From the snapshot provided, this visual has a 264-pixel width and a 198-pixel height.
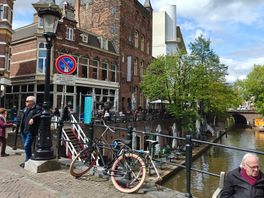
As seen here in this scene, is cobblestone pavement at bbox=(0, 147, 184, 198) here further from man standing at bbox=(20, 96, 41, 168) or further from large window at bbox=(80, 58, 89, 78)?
large window at bbox=(80, 58, 89, 78)

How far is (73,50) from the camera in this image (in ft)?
82.6

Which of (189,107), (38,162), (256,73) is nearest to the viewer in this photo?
(38,162)

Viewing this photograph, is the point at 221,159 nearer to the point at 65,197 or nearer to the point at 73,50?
the point at 73,50

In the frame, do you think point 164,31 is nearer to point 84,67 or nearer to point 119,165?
point 84,67

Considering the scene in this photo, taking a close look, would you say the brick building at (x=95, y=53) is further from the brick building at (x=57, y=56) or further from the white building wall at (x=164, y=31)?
the white building wall at (x=164, y=31)

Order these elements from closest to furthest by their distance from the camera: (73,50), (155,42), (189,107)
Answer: (73,50), (189,107), (155,42)

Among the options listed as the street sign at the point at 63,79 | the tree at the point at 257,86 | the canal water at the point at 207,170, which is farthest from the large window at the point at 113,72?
the tree at the point at 257,86

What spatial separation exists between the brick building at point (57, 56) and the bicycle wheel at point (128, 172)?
15928 mm

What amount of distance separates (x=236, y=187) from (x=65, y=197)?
288 centimetres

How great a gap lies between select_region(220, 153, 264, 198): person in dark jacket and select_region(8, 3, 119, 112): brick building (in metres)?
18.3

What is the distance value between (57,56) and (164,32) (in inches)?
1362

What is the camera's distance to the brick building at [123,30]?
32.2 m

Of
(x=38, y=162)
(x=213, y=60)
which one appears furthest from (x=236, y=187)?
(x=213, y=60)

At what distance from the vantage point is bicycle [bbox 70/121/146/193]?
548cm
